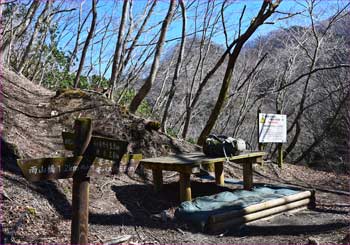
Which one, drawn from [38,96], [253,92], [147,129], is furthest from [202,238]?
[253,92]

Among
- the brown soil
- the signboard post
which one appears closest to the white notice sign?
the signboard post

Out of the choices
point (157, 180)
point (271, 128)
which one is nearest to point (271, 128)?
point (271, 128)

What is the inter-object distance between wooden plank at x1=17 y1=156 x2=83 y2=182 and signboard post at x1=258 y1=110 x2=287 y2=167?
6.26 meters

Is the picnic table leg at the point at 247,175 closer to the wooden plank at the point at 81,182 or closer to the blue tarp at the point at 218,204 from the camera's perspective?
the blue tarp at the point at 218,204

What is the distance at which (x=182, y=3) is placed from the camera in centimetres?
966

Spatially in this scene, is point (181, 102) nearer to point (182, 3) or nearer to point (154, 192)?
point (182, 3)

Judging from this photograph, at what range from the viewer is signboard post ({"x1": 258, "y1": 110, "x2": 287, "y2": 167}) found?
8.88 m

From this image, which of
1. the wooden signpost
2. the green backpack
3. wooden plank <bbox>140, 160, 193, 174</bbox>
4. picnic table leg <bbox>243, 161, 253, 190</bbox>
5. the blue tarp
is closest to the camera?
the wooden signpost

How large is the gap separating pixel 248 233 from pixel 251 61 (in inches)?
520

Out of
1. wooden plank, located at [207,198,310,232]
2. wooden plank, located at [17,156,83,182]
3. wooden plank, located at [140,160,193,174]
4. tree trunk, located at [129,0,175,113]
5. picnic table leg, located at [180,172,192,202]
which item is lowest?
wooden plank, located at [207,198,310,232]

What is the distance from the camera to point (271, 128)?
914cm

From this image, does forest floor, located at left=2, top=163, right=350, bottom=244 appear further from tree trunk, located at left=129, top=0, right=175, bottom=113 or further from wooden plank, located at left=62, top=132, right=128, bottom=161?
tree trunk, located at left=129, top=0, right=175, bottom=113

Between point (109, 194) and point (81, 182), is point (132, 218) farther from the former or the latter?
point (81, 182)

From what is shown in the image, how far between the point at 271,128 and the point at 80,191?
6.66 meters
